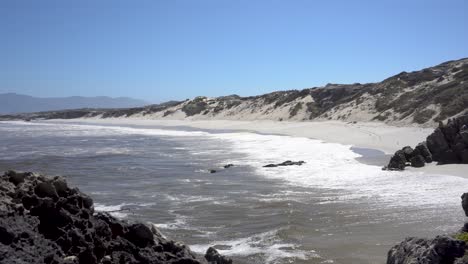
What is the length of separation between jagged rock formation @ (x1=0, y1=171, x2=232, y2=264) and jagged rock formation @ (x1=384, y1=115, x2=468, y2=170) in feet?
47.5

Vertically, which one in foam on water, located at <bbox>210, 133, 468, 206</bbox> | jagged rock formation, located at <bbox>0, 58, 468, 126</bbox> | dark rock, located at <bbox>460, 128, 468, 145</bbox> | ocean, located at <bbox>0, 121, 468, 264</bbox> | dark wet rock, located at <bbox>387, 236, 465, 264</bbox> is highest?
jagged rock formation, located at <bbox>0, 58, 468, 126</bbox>

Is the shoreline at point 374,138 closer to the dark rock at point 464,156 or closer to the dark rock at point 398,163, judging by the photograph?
the dark rock at point 398,163

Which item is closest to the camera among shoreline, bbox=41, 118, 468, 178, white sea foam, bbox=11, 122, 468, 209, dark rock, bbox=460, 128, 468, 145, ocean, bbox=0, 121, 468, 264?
ocean, bbox=0, 121, 468, 264

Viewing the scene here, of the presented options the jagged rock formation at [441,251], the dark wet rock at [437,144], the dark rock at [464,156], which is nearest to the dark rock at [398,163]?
the dark wet rock at [437,144]

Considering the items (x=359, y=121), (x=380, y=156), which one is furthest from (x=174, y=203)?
(x=359, y=121)

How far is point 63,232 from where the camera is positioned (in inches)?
193

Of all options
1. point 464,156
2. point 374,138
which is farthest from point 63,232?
point 374,138

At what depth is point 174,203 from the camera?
1361 centimetres

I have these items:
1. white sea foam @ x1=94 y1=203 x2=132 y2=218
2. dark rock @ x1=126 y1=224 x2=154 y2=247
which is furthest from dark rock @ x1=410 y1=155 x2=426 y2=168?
dark rock @ x1=126 y1=224 x2=154 y2=247

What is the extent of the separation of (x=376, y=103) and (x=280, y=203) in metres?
38.4

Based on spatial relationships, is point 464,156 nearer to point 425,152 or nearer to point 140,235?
point 425,152

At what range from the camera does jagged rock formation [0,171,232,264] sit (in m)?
4.42

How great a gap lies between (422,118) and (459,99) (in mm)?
2962

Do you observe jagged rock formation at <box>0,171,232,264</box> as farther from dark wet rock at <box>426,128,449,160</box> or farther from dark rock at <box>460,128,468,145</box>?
dark wet rock at <box>426,128,449,160</box>
